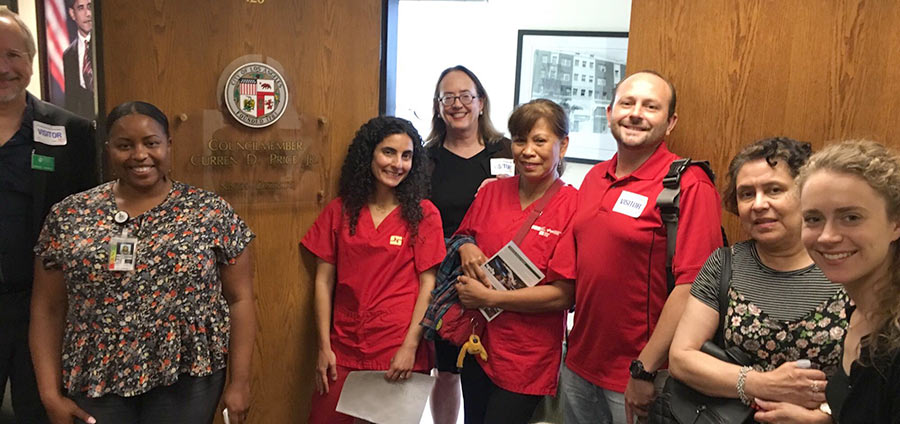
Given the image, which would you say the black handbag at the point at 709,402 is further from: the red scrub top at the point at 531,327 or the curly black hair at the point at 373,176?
the curly black hair at the point at 373,176

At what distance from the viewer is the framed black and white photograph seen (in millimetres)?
4762

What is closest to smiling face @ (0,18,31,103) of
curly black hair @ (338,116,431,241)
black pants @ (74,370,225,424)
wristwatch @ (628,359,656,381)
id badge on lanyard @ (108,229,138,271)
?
id badge on lanyard @ (108,229,138,271)

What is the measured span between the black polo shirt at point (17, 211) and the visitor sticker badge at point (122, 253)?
559 mm

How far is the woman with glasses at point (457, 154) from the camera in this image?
2.66 meters

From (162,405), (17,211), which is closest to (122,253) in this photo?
(162,405)

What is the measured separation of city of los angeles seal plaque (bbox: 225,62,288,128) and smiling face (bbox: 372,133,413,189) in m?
0.43

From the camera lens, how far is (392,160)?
2.33 m

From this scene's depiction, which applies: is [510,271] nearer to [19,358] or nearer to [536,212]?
[536,212]

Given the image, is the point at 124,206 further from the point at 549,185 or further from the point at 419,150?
the point at 549,185

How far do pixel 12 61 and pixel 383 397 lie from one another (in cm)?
166

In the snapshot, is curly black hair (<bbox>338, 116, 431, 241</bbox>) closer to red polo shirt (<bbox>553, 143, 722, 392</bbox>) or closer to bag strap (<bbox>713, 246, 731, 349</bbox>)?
red polo shirt (<bbox>553, 143, 722, 392</bbox>)

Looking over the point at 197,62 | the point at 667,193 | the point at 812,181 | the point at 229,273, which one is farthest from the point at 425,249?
the point at 812,181

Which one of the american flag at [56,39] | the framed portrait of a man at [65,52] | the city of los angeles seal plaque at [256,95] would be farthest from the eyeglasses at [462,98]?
the american flag at [56,39]

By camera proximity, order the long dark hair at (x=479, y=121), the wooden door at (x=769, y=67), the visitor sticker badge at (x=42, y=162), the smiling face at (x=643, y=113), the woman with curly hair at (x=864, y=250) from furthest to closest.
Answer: the long dark hair at (x=479, y=121) → the visitor sticker badge at (x=42, y=162) → the smiling face at (x=643, y=113) → the wooden door at (x=769, y=67) → the woman with curly hair at (x=864, y=250)
